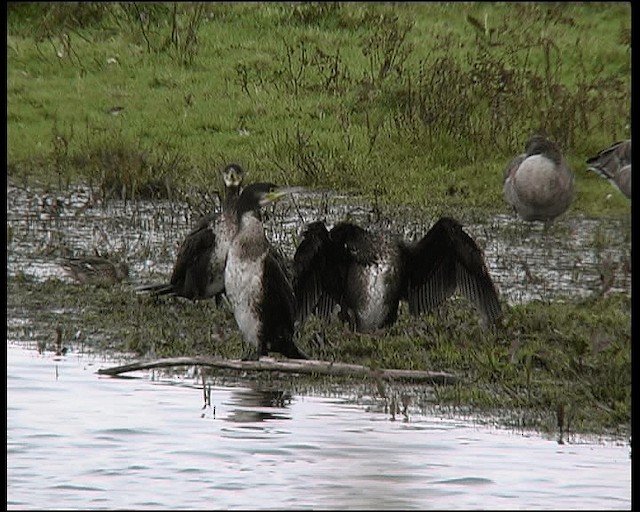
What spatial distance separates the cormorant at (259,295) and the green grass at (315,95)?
3.93 metres

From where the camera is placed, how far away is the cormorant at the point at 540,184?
12.0m

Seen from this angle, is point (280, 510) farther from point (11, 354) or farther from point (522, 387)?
point (11, 354)

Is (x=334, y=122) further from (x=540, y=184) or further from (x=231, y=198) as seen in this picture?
(x=231, y=198)

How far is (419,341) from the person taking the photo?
898cm

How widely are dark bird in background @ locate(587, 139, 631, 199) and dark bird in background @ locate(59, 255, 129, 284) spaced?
3.37m

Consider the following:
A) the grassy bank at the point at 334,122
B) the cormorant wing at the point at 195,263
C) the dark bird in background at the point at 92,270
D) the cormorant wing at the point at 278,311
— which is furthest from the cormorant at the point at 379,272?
the dark bird in background at the point at 92,270

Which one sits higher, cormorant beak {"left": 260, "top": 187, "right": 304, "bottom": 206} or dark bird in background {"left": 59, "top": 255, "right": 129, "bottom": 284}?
cormorant beak {"left": 260, "top": 187, "right": 304, "bottom": 206}

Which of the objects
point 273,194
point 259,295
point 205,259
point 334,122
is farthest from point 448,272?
point 334,122

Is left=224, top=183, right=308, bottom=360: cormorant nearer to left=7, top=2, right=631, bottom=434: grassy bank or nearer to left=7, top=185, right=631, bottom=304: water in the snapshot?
left=7, top=2, right=631, bottom=434: grassy bank

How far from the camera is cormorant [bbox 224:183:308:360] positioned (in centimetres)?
869

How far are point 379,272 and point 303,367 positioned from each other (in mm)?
1131

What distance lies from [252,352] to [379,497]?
2343 millimetres

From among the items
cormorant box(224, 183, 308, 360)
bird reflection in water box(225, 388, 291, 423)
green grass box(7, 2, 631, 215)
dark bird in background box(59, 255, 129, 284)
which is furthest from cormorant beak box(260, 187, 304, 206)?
green grass box(7, 2, 631, 215)

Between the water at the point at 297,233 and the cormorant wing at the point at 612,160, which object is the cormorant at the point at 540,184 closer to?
the water at the point at 297,233
